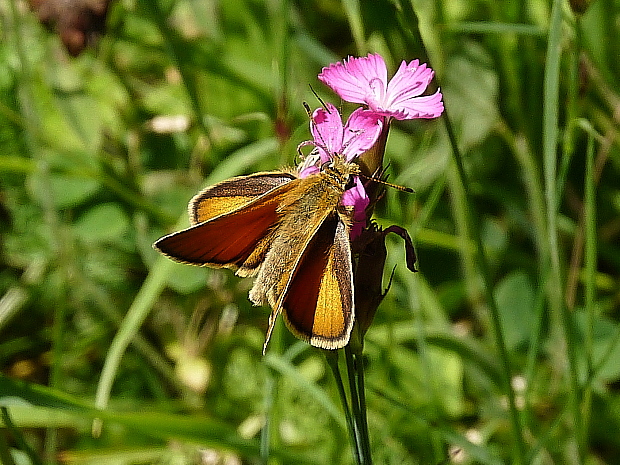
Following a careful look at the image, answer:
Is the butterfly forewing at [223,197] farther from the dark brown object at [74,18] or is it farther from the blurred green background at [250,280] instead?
the dark brown object at [74,18]

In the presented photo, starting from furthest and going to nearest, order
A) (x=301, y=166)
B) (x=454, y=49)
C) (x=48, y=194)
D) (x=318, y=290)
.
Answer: (x=454, y=49)
(x=48, y=194)
(x=301, y=166)
(x=318, y=290)

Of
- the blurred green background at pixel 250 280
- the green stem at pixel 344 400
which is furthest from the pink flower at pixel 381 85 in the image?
the blurred green background at pixel 250 280

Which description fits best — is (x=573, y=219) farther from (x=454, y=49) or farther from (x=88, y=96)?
(x=88, y=96)

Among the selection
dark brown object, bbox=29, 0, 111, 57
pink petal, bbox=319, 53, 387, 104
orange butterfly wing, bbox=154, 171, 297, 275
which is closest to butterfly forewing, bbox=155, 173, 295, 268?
orange butterfly wing, bbox=154, 171, 297, 275

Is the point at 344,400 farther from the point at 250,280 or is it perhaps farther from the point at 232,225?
the point at 250,280

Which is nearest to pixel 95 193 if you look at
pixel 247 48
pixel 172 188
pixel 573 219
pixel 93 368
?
pixel 172 188
